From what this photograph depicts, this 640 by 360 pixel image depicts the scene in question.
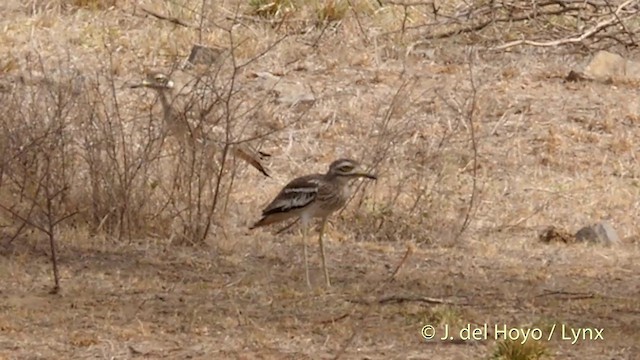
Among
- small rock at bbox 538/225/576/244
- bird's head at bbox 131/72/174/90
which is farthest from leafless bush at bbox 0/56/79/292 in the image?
small rock at bbox 538/225/576/244

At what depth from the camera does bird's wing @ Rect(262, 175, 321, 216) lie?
7719 mm

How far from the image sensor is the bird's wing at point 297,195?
7719mm

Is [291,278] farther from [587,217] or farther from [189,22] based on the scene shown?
[189,22]

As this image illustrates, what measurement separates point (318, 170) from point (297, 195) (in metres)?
3.20

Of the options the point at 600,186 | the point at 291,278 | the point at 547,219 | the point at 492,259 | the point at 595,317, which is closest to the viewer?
the point at 595,317

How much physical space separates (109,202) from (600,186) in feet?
12.6

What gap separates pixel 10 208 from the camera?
8.50 m

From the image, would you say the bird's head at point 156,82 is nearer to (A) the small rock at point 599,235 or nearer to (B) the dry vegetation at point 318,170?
(B) the dry vegetation at point 318,170

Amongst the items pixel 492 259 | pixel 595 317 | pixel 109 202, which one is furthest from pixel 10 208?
pixel 595 317

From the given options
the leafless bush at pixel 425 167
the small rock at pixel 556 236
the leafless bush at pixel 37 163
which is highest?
the leafless bush at pixel 37 163

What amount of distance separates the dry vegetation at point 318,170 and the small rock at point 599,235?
17 cm

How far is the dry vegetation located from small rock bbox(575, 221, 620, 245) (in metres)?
0.17

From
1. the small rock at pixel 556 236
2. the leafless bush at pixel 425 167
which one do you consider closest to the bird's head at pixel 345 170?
the leafless bush at pixel 425 167

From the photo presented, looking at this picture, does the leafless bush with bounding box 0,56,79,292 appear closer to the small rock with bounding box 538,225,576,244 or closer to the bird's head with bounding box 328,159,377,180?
the bird's head with bounding box 328,159,377,180
